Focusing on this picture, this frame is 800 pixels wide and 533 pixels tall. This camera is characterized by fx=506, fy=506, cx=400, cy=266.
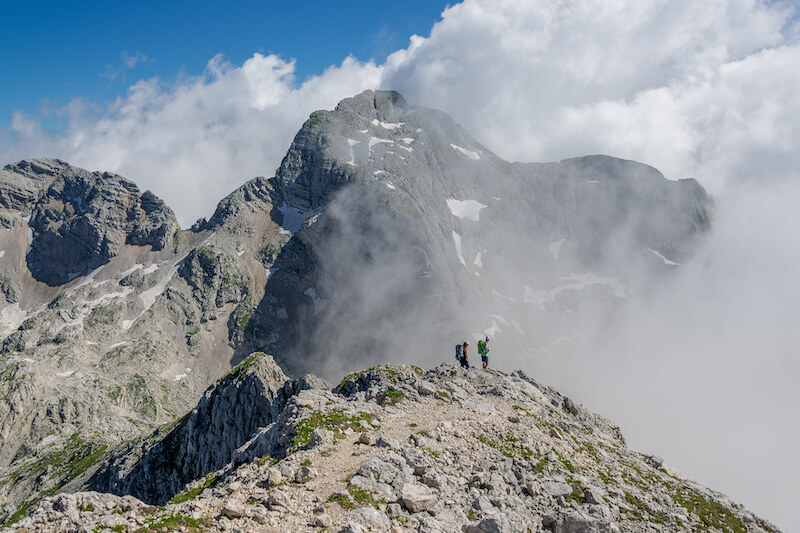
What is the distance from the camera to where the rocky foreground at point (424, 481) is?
721 inches

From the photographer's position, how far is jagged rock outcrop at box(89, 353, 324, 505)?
8056 cm

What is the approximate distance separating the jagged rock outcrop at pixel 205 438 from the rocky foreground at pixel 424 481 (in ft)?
151

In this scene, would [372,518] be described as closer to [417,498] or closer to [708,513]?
[417,498]

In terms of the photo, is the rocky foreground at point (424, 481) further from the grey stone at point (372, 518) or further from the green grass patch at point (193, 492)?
the green grass patch at point (193, 492)

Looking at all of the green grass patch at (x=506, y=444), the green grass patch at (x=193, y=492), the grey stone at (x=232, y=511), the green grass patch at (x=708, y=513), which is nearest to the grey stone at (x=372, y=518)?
the grey stone at (x=232, y=511)

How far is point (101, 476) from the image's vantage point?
314 feet

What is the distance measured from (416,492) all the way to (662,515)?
1408 cm

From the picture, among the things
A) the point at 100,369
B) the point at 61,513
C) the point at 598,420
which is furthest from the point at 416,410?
the point at 100,369

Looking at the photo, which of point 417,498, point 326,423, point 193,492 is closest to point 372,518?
point 417,498

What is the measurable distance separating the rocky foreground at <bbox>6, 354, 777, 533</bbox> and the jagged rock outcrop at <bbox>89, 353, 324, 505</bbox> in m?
46.0

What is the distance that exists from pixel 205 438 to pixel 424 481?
72.2 meters

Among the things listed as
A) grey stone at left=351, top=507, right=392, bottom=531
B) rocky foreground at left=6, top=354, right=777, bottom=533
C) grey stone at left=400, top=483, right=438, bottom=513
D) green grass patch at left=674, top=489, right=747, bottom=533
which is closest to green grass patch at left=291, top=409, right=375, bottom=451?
rocky foreground at left=6, top=354, right=777, bottom=533

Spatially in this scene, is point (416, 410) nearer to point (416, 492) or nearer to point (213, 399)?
point (416, 492)

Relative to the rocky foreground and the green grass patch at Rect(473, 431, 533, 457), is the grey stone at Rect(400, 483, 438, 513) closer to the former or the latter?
the rocky foreground
